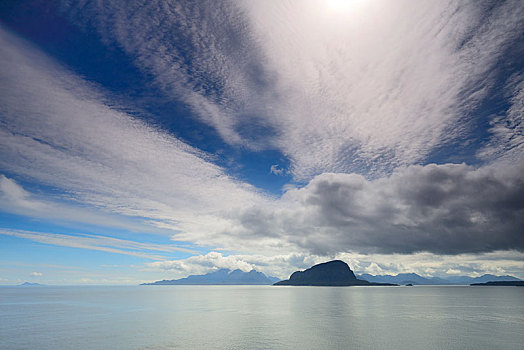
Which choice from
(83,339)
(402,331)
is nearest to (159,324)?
(83,339)

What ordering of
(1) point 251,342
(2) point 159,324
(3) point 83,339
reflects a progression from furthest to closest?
(2) point 159,324 < (3) point 83,339 < (1) point 251,342

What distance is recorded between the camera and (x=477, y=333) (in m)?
75.1

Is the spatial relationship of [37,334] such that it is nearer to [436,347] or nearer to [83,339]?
[83,339]

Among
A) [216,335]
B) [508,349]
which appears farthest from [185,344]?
[508,349]

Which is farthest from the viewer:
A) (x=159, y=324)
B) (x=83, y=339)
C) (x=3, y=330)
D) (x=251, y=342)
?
(x=159, y=324)

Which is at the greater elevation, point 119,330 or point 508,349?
point 119,330

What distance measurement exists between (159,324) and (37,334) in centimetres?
3120

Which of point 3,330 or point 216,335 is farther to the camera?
point 3,330

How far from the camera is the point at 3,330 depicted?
77812mm

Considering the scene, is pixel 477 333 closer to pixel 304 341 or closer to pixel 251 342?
pixel 304 341

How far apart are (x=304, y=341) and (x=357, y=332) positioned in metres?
19.3

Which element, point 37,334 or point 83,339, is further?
point 37,334

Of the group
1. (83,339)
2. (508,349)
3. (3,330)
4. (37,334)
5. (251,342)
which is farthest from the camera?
(3,330)

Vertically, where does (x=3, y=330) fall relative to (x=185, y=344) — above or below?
above
